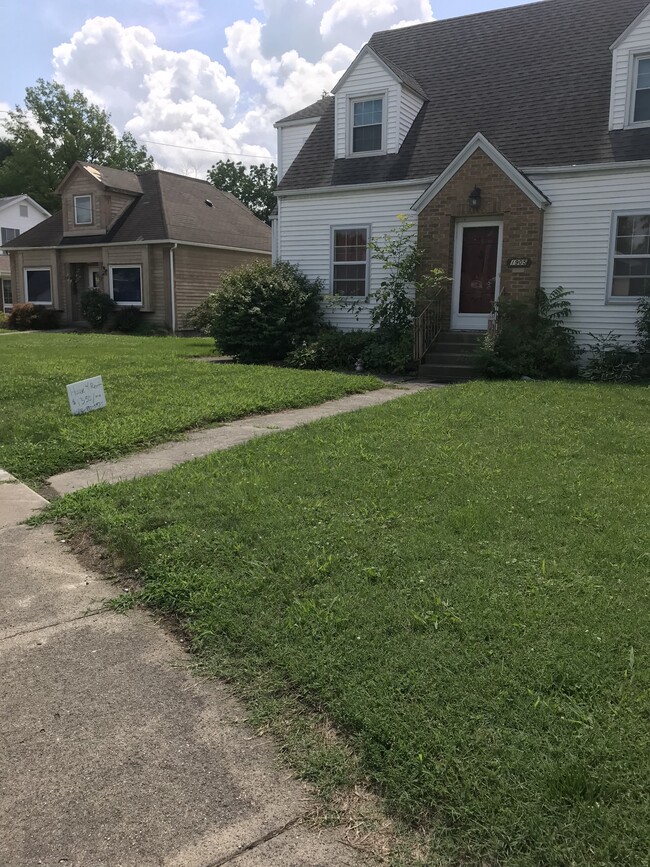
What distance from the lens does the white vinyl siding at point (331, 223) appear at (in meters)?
15.5

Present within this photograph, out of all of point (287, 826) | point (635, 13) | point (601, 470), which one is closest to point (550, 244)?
point (635, 13)

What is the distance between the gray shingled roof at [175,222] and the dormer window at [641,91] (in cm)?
1573

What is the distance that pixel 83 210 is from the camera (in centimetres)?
2698

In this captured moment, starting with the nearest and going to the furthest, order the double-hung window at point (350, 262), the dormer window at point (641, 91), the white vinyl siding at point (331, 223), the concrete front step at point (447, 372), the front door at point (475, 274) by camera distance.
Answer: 1. the concrete front step at point (447, 372)
2. the dormer window at point (641, 91)
3. the front door at point (475, 274)
4. the white vinyl siding at point (331, 223)
5. the double-hung window at point (350, 262)

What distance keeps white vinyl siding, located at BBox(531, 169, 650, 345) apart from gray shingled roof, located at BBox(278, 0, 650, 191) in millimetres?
449

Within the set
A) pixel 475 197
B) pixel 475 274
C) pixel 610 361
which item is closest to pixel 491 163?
pixel 475 197

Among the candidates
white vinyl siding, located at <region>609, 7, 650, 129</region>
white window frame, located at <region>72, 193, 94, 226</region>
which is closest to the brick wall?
white vinyl siding, located at <region>609, 7, 650, 129</region>

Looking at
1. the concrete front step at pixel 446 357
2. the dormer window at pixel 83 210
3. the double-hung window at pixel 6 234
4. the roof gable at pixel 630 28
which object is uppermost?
the roof gable at pixel 630 28

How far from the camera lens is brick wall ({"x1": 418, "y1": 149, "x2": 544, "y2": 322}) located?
13.6 m

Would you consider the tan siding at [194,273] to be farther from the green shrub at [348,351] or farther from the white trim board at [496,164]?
the white trim board at [496,164]

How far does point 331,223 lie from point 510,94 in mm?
4765

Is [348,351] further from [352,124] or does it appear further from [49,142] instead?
[49,142]

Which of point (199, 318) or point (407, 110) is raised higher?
point (407, 110)

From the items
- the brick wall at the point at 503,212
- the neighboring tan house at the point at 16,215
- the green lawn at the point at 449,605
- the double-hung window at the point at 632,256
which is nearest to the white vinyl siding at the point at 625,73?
the double-hung window at the point at 632,256
